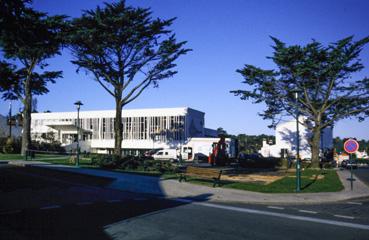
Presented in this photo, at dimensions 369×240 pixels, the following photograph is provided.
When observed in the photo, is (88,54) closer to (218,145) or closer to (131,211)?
(218,145)

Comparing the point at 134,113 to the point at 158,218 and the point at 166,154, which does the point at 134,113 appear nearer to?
the point at 166,154

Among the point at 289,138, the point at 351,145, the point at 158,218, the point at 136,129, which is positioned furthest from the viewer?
the point at 136,129

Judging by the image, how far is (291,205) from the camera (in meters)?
12.9

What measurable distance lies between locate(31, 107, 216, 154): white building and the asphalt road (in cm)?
4936

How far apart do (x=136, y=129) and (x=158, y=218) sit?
61.1 meters

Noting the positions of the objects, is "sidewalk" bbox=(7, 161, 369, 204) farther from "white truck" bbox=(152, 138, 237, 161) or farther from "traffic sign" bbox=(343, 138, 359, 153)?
"white truck" bbox=(152, 138, 237, 161)

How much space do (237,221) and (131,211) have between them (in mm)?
3283

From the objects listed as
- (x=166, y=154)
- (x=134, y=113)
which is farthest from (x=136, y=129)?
(x=166, y=154)

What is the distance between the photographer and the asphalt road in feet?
26.0

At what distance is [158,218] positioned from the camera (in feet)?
31.7

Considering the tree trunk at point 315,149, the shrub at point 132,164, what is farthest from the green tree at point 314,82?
the shrub at point 132,164

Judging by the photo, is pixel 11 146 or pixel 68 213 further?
pixel 11 146

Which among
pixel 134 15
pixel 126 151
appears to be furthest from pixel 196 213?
pixel 126 151

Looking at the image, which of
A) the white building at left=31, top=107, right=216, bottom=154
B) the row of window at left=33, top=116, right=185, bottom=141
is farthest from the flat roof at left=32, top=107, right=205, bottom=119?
the row of window at left=33, top=116, right=185, bottom=141
